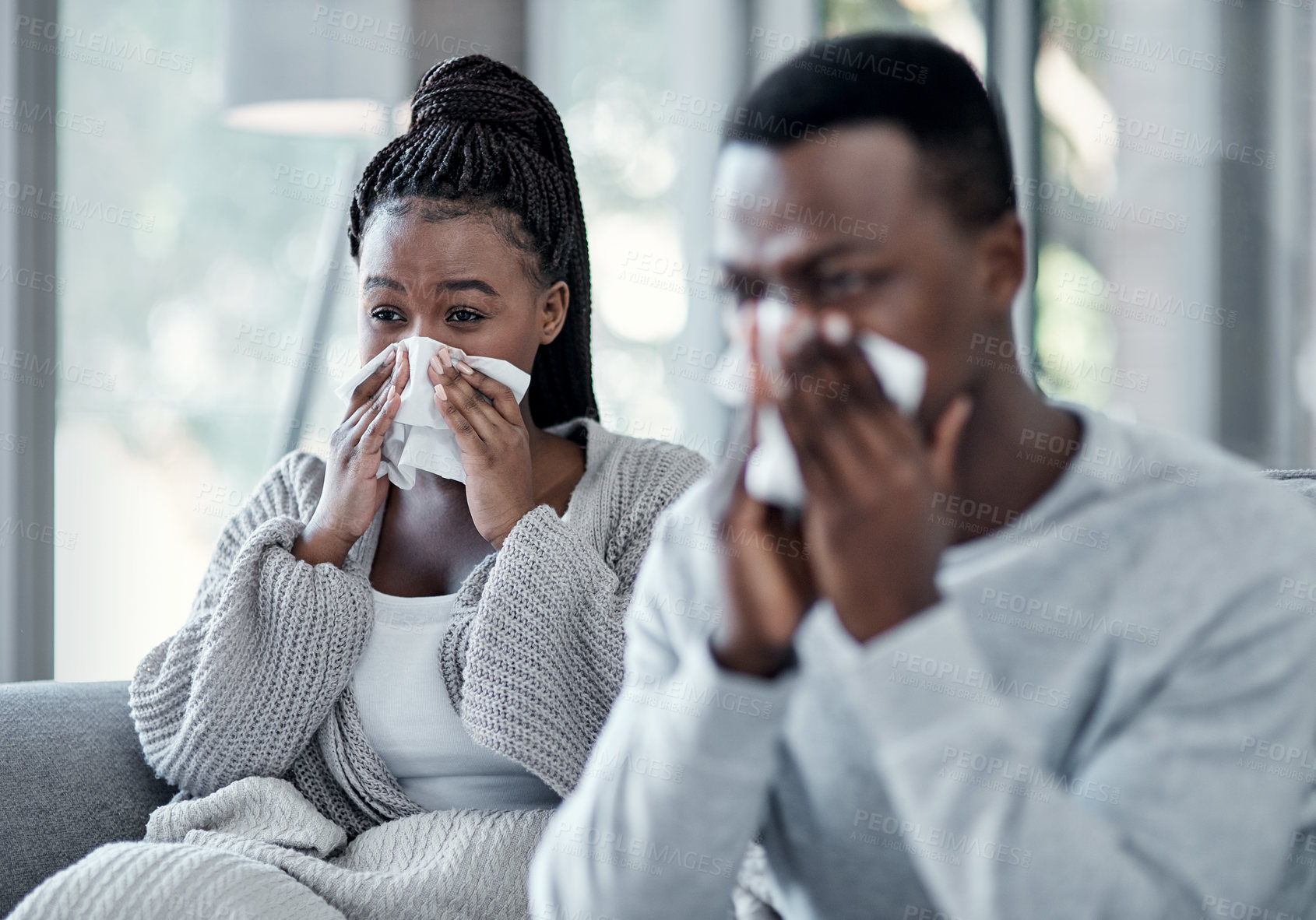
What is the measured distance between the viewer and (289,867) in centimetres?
108

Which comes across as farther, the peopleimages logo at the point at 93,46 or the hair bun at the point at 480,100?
the peopleimages logo at the point at 93,46

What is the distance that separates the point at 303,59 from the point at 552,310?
3.11 ft

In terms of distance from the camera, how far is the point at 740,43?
2.89 meters

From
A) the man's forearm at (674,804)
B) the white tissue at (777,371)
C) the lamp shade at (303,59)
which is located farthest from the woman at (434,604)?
the lamp shade at (303,59)

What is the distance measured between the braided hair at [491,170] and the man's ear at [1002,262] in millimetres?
708

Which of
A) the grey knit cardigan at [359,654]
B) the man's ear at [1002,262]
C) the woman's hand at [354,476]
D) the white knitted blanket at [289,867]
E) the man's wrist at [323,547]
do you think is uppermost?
the man's ear at [1002,262]

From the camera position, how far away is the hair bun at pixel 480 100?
1293 mm

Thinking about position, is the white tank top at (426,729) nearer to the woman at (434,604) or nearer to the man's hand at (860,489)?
the woman at (434,604)

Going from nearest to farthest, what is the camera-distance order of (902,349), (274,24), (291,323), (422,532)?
(902,349)
(422,532)
(274,24)
(291,323)

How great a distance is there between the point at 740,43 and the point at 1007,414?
8.08 feet

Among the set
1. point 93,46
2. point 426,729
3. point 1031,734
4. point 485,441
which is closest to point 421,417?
point 485,441

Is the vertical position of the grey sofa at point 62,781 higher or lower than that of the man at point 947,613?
lower

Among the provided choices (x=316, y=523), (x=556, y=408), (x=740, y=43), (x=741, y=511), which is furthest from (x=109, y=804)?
(x=740, y=43)

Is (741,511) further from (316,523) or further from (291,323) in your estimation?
(291,323)
